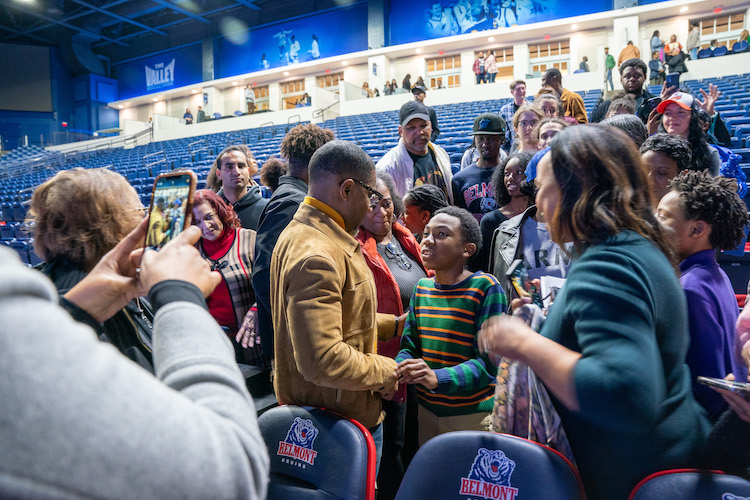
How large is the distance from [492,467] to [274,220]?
4.74 feet

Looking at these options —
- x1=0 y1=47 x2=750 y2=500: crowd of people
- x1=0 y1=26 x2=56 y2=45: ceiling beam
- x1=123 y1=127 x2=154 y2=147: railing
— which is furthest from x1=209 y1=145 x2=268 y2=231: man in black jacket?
x1=0 y1=26 x2=56 y2=45: ceiling beam

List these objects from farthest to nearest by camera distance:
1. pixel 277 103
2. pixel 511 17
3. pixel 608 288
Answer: pixel 277 103 < pixel 511 17 < pixel 608 288

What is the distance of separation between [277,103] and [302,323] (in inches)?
878

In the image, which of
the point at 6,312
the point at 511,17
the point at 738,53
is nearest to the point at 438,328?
the point at 6,312

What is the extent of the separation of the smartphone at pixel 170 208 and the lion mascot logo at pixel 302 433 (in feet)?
2.58

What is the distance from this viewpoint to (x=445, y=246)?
2037mm

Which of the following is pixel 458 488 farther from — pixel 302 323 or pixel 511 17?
pixel 511 17

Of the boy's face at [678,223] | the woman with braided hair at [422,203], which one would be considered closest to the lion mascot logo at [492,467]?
the boy's face at [678,223]

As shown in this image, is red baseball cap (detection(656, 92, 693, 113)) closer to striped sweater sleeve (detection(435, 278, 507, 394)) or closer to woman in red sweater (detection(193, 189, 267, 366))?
striped sweater sleeve (detection(435, 278, 507, 394))

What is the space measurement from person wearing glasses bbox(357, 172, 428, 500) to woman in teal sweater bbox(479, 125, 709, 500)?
94cm

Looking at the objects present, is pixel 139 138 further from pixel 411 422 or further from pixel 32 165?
pixel 411 422

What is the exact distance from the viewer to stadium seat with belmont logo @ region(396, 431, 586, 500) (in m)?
1.15

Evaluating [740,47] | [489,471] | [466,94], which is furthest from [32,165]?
[740,47]

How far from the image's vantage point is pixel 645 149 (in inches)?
91.2
